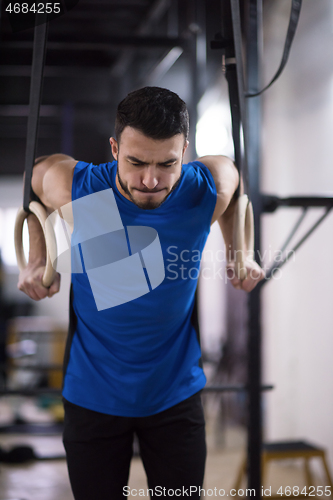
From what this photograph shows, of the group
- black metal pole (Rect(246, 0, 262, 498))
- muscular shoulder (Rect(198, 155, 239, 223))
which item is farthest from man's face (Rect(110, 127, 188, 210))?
black metal pole (Rect(246, 0, 262, 498))

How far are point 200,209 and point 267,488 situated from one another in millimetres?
2293

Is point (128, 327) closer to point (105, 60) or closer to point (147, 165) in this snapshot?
point (147, 165)

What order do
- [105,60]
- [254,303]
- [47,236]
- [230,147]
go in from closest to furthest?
[47,236] < [254,303] < [230,147] < [105,60]

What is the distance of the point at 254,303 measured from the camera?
2.22m

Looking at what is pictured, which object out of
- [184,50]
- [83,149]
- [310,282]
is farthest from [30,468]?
[83,149]

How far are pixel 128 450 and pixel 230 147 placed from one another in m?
3.52

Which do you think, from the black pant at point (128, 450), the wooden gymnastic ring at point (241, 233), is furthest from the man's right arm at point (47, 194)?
the wooden gymnastic ring at point (241, 233)

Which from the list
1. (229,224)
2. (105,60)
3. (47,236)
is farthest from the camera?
(105,60)

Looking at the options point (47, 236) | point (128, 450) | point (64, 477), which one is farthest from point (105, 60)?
point (128, 450)

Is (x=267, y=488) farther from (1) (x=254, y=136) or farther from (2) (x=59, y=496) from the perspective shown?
(1) (x=254, y=136)

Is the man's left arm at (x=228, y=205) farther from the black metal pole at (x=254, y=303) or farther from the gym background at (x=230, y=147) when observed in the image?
the gym background at (x=230, y=147)

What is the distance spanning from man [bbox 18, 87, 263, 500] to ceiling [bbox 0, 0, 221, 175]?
1306 millimetres

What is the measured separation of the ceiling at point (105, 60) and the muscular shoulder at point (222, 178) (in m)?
1.10

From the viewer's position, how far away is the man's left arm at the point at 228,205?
1.41 meters
